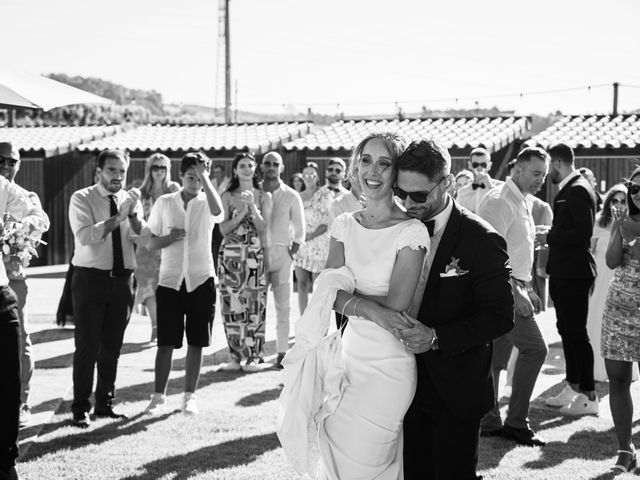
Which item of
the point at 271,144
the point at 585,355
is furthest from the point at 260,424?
the point at 271,144

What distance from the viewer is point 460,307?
363 cm

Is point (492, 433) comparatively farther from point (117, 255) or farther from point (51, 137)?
point (51, 137)

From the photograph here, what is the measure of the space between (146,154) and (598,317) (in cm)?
1683

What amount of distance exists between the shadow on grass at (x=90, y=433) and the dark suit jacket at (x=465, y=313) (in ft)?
11.4

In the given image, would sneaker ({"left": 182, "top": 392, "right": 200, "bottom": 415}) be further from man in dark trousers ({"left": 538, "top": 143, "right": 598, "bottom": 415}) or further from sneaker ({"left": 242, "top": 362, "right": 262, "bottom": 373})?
man in dark trousers ({"left": 538, "top": 143, "right": 598, "bottom": 415})

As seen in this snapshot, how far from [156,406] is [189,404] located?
0.30m

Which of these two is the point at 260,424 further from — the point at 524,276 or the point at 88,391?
the point at 524,276

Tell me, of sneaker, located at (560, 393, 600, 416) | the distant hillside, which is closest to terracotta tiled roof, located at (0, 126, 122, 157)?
sneaker, located at (560, 393, 600, 416)

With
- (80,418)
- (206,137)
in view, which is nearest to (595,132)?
(206,137)

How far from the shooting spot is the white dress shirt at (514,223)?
6.04 meters

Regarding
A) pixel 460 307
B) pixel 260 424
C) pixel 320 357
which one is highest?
pixel 460 307

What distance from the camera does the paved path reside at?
7.49 metres

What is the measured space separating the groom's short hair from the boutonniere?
37 cm

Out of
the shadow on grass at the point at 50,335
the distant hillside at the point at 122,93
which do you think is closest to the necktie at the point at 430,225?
the shadow on grass at the point at 50,335
